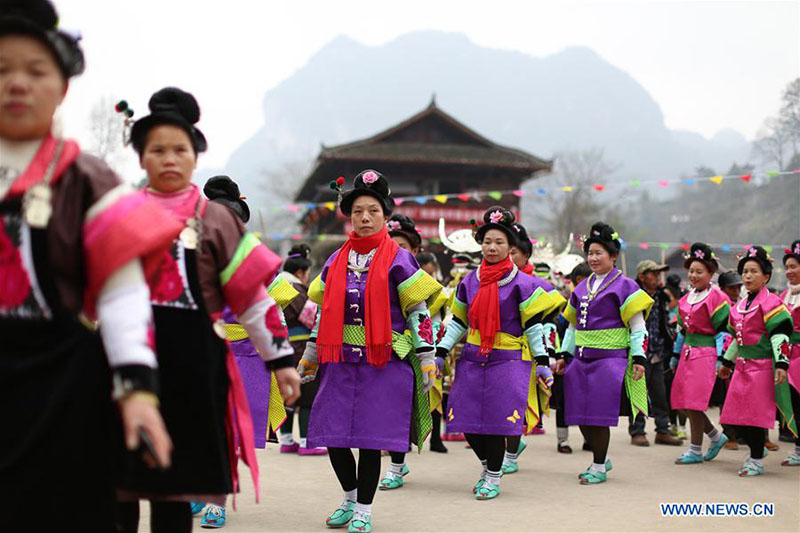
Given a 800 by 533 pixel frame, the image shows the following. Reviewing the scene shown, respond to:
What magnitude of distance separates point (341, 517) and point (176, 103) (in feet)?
9.80

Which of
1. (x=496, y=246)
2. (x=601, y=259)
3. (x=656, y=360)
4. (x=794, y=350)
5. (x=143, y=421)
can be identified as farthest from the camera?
(x=656, y=360)

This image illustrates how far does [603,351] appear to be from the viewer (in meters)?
7.09

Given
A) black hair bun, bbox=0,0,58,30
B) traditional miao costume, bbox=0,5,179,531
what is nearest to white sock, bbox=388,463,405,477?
traditional miao costume, bbox=0,5,179,531

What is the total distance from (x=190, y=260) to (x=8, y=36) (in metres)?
1.11

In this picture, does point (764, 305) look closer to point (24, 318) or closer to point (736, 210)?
point (24, 318)

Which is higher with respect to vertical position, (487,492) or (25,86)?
(25,86)

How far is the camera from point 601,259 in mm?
7199

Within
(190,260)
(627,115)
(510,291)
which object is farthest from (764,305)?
(627,115)

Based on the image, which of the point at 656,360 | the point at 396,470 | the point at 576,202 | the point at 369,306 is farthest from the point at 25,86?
the point at 576,202

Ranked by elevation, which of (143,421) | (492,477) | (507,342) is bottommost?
(492,477)

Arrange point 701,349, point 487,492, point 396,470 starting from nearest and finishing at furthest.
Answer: point 487,492 → point 396,470 → point 701,349

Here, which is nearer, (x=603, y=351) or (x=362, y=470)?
(x=362, y=470)

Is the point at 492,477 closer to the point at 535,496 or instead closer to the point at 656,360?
the point at 535,496

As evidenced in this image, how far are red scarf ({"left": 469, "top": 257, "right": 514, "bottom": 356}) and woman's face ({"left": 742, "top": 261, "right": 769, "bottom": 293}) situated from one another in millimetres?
2489
